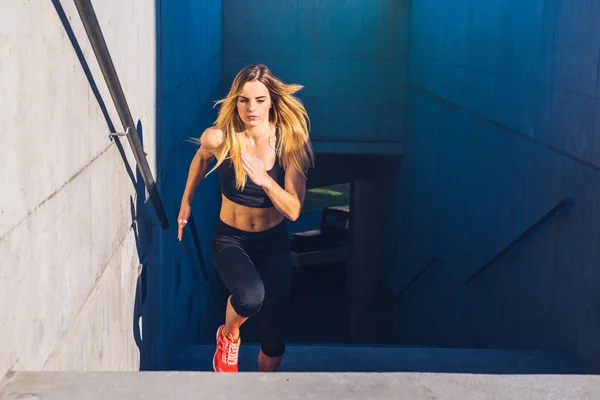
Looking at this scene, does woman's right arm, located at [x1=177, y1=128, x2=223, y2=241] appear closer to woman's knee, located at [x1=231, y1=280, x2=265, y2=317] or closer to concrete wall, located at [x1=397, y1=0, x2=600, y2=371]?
woman's knee, located at [x1=231, y1=280, x2=265, y2=317]

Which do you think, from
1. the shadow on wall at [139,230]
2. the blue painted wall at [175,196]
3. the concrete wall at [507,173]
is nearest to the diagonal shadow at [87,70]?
the shadow on wall at [139,230]

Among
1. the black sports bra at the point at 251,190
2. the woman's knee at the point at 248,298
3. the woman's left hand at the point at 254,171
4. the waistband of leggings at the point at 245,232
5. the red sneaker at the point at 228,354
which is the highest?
the woman's left hand at the point at 254,171

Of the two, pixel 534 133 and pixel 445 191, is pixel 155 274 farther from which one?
pixel 445 191

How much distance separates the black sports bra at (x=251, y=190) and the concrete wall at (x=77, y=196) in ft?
1.83

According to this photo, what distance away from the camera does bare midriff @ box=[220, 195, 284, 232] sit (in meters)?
4.14

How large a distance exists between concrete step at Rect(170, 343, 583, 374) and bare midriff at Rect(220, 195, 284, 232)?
1475 millimetres

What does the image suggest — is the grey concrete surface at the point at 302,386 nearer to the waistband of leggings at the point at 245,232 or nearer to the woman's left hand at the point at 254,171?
the woman's left hand at the point at 254,171

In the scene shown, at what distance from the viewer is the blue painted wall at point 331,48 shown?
13328 mm

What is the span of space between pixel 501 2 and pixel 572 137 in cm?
264

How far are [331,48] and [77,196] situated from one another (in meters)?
10.8

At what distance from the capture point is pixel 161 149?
5926 millimetres

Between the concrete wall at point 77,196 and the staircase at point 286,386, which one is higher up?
the concrete wall at point 77,196

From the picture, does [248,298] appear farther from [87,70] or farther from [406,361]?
[406,361]

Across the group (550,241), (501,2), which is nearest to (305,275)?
(501,2)
